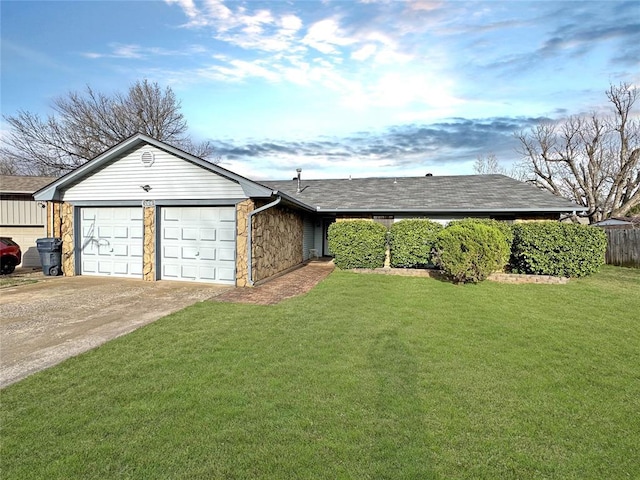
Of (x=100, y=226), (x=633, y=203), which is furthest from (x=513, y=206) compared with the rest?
(x=633, y=203)

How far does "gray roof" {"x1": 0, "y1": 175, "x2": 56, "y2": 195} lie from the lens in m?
13.5

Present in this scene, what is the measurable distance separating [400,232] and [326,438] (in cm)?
966

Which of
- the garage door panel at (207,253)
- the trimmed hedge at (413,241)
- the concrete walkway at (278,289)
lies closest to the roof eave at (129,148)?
the garage door panel at (207,253)

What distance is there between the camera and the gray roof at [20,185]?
44.3 feet

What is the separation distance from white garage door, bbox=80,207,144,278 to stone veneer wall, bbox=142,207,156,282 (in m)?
0.27

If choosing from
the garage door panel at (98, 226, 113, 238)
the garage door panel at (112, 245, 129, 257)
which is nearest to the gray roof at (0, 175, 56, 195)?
the garage door panel at (98, 226, 113, 238)

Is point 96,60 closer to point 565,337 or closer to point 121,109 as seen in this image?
point 121,109

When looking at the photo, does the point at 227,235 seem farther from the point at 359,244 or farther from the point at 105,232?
the point at 359,244

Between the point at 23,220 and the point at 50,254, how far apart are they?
509 cm

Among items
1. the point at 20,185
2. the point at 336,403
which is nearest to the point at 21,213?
the point at 20,185

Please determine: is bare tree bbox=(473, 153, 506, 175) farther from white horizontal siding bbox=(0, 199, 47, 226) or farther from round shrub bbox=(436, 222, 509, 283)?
white horizontal siding bbox=(0, 199, 47, 226)

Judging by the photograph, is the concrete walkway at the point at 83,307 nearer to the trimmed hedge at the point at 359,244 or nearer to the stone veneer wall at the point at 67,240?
the stone veneer wall at the point at 67,240

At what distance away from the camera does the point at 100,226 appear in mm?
10977

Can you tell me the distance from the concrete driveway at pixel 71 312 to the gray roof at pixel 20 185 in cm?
577
